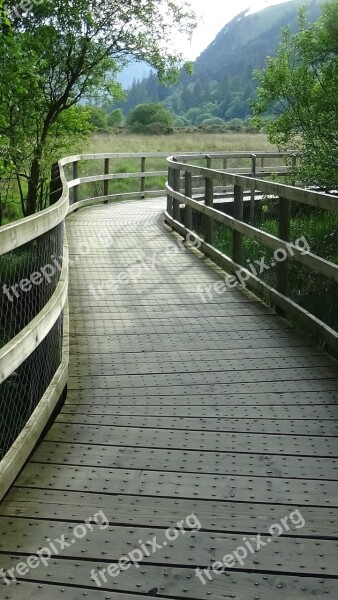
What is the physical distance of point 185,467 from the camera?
11.5 feet

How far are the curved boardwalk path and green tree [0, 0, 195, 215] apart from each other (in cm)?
747

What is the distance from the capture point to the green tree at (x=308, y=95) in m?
12.7

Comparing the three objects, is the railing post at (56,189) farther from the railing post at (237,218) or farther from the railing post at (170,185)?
the railing post at (170,185)

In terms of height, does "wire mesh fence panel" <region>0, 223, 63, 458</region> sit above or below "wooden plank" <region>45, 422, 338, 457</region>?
above

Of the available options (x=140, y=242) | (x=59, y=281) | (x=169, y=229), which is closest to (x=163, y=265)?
(x=140, y=242)

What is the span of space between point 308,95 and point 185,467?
1115 centimetres

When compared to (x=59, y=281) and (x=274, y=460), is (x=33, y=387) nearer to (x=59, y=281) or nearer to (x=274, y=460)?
(x=59, y=281)

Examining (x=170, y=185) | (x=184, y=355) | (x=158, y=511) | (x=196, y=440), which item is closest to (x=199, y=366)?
(x=184, y=355)

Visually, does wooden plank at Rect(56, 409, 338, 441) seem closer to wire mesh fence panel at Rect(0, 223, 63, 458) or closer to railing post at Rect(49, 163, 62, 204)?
wire mesh fence panel at Rect(0, 223, 63, 458)

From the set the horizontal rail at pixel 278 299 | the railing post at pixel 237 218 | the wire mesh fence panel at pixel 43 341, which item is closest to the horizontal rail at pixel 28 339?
the wire mesh fence panel at pixel 43 341

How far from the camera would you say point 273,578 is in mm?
2580

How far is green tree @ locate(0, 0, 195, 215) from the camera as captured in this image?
12.7m

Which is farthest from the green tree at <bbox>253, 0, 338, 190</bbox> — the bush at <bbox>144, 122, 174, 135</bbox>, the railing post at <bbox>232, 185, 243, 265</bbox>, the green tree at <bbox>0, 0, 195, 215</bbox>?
the bush at <bbox>144, 122, 174, 135</bbox>

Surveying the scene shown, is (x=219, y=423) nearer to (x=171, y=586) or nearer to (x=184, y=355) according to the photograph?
(x=184, y=355)
